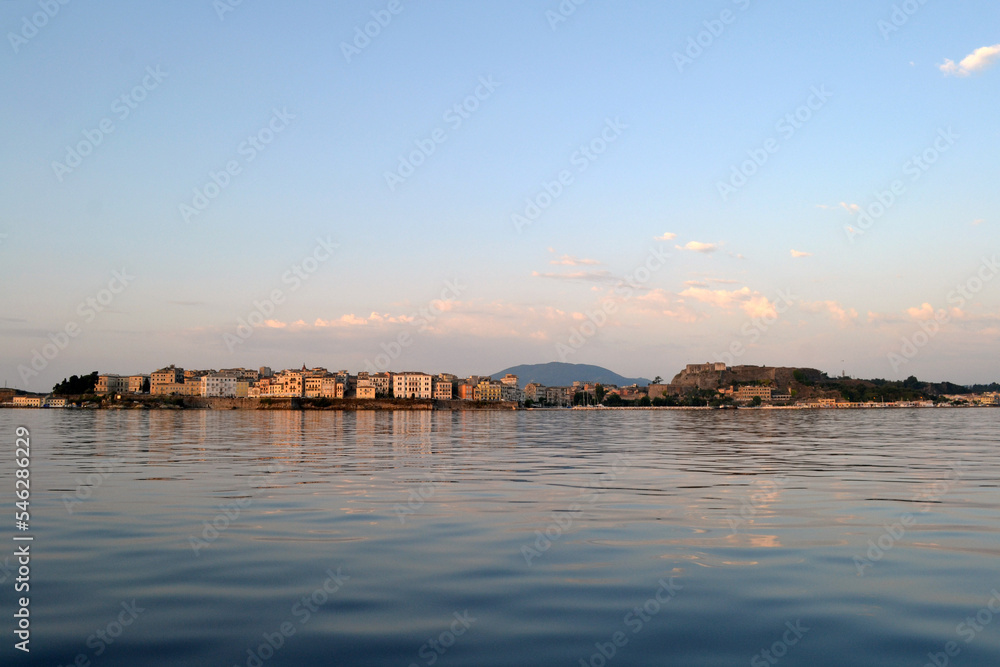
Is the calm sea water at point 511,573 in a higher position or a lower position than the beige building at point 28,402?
higher

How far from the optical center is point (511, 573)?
31.0 ft

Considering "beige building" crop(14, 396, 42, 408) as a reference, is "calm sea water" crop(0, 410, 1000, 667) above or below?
above

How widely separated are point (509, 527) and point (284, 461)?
1694 cm

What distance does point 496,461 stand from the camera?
28734 millimetres

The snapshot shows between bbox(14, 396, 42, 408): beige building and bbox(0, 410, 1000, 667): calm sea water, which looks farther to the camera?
bbox(14, 396, 42, 408): beige building

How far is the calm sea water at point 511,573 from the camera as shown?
21.7ft

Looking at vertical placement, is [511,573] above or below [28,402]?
above

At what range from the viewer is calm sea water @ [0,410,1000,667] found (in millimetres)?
6629

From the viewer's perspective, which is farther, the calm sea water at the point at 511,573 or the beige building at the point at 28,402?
the beige building at the point at 28,402

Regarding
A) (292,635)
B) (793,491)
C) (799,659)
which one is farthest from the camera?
(793,491)

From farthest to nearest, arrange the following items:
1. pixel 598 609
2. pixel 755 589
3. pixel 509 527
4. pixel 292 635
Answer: pixel 509 527
pixel 755 589
pixel 598 609
pixel 292 635

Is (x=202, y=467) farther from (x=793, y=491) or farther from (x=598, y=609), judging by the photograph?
(x=598, y=609)

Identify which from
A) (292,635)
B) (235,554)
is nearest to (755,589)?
(292,635)

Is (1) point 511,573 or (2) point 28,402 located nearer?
(1) point 511,573
